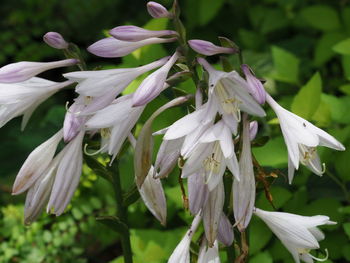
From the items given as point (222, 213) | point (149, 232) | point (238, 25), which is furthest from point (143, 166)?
point (238, 25)

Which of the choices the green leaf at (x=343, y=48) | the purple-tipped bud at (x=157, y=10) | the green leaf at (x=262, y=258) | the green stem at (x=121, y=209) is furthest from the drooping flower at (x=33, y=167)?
the green leaf at (x=343, y=48)

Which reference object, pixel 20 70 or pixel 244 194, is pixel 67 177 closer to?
pixel 20 70

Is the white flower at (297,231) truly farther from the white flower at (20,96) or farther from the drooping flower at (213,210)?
the white flower at (20,96)

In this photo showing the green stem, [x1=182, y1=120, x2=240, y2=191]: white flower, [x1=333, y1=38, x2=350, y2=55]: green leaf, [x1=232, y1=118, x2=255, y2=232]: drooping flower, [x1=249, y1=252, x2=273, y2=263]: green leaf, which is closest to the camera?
[x1=182, y1=120, x2=240, y2=191]: white flower

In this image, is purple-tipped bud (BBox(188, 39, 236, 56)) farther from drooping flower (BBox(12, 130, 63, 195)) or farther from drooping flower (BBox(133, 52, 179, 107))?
drooping flower (BBox(12, 130, 63, 195))

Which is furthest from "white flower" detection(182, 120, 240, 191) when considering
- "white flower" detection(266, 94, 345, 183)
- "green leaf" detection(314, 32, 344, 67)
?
"green leaf" detection(314, 32, 344, 67)

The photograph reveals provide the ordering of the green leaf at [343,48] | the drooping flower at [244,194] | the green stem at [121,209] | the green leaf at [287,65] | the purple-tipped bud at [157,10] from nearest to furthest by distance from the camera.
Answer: the drooping flower at [244,194], the purple-tipped bud at [157,10], the green stem at [121,209], the green leaf at [343,48], the green leaf at [287,65]
